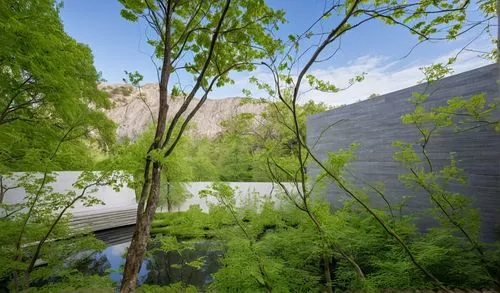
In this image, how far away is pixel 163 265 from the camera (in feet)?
19.4

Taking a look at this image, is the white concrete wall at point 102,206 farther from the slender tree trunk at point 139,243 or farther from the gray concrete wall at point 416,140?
→ the slender tree trunk at point 139,243

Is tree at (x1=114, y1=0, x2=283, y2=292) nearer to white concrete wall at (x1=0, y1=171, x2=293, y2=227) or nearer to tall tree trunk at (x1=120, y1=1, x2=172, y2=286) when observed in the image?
tall tree trunk at (x1=120, y1=1, x2=172, y2=286)

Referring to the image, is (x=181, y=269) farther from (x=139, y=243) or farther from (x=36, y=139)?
(x=36, y=139)

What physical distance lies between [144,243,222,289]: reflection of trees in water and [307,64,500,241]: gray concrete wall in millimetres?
3595

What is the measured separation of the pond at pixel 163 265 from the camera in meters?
5.12

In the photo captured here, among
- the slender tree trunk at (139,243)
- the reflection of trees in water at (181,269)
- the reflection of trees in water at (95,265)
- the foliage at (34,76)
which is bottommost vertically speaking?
the reflection of trees in water at (181,269)

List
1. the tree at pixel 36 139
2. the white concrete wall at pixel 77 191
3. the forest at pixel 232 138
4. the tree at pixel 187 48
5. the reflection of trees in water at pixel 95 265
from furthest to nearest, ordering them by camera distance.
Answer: the white concrete wall at pixel 77 191 < the reflection of trees in water at pixel 95 265 < the tree at pixel 187 48 < the tree at pixel 36 139 < the forest at pixel 232 138

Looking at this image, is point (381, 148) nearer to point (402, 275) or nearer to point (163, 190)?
point (402, 275)

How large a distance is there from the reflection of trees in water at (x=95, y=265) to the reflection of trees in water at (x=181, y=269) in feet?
2.93

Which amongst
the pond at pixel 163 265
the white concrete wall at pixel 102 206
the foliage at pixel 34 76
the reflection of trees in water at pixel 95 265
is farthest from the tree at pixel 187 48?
the white concrete wall at pixel 102 206

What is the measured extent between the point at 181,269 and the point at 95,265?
1960 millimetres

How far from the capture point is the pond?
512 centimetres

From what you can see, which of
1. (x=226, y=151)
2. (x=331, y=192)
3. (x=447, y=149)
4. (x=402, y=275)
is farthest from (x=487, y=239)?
(x=226, y=151)

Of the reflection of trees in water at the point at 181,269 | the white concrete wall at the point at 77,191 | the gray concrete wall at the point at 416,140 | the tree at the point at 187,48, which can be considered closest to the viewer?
the tree at the point at 187,48
